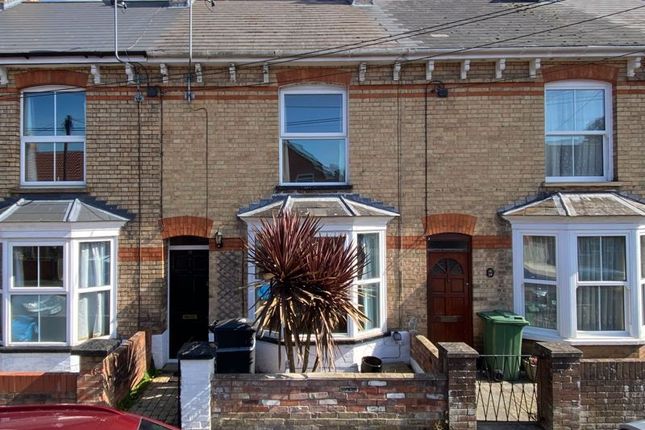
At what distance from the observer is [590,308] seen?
8.14 m

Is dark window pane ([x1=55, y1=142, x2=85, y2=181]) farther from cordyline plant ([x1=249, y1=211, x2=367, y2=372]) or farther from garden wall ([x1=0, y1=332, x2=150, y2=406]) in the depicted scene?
cordyline plant ([x1=249, y1=211, x2=367, y2=372])

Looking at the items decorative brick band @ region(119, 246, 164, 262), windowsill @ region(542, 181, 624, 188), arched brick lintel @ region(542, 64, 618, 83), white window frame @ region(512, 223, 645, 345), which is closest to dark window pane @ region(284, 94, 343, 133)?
decorative brick band @ region(119, 246, 164, 262)

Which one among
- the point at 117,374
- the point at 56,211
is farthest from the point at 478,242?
the point at 56,211

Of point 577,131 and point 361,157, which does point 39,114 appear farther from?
point 577,131

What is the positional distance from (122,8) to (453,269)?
9.28 meters

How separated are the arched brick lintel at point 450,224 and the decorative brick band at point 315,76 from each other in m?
2.84

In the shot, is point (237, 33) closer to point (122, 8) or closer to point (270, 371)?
point (122, 8)

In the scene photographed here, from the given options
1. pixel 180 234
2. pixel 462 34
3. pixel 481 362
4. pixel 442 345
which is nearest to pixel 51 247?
pixel 180 234

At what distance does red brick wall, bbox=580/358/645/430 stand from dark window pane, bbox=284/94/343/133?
212 inches

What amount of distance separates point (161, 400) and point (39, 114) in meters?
5.49

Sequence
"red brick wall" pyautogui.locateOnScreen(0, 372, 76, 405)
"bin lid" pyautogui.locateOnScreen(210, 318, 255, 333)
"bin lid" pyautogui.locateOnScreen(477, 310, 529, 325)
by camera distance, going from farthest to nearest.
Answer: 1. "bin lid" pyautogui.locateOnScreen(477, 310, 529, 325)
2. "bin lid" pyautogui.locateOnScreen(210, 318, 255, 333)
3. "red brick wall" pyautogui.locateOnScreen(0, 372, 76, 405)

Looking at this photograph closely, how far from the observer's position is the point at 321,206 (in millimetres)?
8133

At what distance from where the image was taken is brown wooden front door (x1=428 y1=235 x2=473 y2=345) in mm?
8617

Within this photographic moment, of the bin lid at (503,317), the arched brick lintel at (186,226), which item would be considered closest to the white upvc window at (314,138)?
the arched brick lintel at (186,226)
